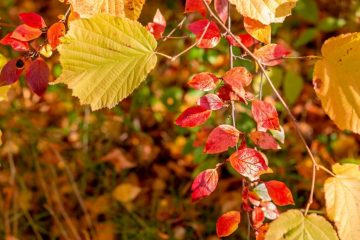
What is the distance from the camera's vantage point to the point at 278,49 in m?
1.18

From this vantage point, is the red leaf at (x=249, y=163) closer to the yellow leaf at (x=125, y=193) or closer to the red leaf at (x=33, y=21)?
the red leaf at (x=33, y=21)

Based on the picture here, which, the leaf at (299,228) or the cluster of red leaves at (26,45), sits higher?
the cluster of red leaves at (26,45)

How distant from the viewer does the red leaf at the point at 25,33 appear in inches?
45.1

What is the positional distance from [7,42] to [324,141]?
Result: 1.37 metres

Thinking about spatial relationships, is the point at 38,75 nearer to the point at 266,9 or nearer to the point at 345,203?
the point at 266,9

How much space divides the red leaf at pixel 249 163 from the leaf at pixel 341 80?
0.55 ft

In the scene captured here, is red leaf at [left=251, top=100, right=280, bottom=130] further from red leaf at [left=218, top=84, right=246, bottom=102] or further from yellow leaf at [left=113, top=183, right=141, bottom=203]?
yellow leaf at [left=113, top=183, right=141, bottom=203]

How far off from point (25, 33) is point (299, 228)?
66 cm

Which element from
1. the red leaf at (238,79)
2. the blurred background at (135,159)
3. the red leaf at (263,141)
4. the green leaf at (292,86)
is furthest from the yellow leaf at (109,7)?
the green leaf at (292,86)

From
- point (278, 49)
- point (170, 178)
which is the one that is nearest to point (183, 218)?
point (170, 178)

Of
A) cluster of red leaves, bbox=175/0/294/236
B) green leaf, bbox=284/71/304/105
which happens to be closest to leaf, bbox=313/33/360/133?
cluster of red leaves, bbox=175/0/294/236

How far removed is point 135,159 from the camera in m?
2.23

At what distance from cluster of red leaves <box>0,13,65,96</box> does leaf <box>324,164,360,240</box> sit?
603mm

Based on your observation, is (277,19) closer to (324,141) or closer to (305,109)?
Result: (324,141)
